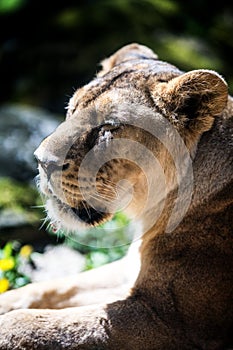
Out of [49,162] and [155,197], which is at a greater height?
[49,162]

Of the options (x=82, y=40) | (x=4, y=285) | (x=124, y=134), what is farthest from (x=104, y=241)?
(x=82, y=40)

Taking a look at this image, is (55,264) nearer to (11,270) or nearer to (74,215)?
(11,270)

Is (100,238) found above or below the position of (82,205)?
below

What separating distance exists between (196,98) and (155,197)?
54 cm

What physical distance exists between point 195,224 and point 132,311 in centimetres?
50

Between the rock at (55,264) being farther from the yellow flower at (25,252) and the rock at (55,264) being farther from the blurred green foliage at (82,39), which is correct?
the blurred green foliage at (82,39)

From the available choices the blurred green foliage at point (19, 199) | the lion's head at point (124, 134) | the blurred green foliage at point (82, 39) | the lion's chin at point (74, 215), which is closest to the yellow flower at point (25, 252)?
the blurred green foliage at point (19, 199)

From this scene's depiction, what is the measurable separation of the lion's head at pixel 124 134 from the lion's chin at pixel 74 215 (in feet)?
0.09

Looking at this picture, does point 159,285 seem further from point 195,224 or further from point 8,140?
point 8,140

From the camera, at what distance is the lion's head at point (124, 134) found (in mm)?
3279

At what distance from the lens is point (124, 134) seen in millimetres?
3332

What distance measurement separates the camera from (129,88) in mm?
3412

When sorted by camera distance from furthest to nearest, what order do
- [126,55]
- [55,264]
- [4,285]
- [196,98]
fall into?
A: [55,264] → [4,285] → [126,55] → [196,98]

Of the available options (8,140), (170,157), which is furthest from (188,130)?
(8,140)
